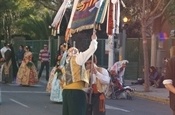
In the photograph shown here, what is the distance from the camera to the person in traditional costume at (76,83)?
785cm

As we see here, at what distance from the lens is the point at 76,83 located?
7.97 meters

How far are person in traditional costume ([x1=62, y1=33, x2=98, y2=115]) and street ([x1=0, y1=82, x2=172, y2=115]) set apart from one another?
4.43 m

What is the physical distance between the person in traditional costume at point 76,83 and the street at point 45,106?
174 inches

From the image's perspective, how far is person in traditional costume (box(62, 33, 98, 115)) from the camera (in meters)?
7.85

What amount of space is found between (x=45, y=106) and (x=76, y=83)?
588cm

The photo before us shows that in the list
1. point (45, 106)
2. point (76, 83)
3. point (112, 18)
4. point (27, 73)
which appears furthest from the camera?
point (27, 73)

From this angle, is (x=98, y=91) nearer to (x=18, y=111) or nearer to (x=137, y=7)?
(x=18, y=111)

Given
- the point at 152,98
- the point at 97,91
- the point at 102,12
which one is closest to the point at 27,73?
the point at 152,98

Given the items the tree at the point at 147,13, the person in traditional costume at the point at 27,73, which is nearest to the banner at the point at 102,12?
the tree at the point at 147,13

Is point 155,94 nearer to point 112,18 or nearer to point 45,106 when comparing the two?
point 45,106

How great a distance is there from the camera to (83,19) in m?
8.65

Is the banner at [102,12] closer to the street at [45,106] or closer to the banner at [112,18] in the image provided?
the banner at [112,18]

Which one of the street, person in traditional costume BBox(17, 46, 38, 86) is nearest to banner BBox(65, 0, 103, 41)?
the street

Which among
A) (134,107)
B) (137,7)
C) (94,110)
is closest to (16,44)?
(137,7)
